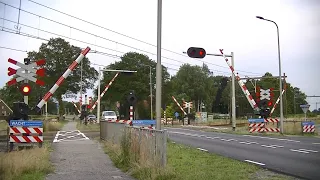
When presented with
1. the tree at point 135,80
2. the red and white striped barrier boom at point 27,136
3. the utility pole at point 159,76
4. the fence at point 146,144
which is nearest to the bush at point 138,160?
the fence at point 146,144

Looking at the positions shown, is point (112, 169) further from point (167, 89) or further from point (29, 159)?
point (167, 89)

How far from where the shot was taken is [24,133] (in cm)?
1449

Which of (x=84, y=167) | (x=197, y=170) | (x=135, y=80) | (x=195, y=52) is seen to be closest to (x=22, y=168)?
(x=84, y=167)

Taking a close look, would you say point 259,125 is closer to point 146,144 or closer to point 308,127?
point 308,127

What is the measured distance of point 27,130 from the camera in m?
14.5

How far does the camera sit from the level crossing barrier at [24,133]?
47.0 feet

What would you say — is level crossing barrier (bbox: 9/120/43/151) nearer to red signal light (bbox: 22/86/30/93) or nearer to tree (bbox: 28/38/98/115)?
red signal light (bbox: 22/86/30/93)

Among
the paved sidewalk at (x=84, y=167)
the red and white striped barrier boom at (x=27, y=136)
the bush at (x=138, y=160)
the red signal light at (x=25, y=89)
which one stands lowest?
the paved sidewalk at (x=84, y=167)

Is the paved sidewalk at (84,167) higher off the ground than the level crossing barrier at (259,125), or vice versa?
the level crossing barrier at (259,125)

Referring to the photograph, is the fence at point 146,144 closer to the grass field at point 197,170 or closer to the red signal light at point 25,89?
the grass field at point 197,170

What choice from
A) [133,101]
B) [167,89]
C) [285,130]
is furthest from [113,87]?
[133,101]

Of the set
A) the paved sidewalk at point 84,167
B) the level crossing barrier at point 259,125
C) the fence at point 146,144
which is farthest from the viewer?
the level crossing barrier at point 259,125

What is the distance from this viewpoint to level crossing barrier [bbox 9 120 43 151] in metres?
14.3

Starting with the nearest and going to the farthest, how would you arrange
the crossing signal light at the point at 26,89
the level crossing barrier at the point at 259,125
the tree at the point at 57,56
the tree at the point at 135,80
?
the crossing signal light at the point at 26,89, the level crossing barrier at the point at 259,125, the tree at the point at 135,80, the tree at the point at 57,56
